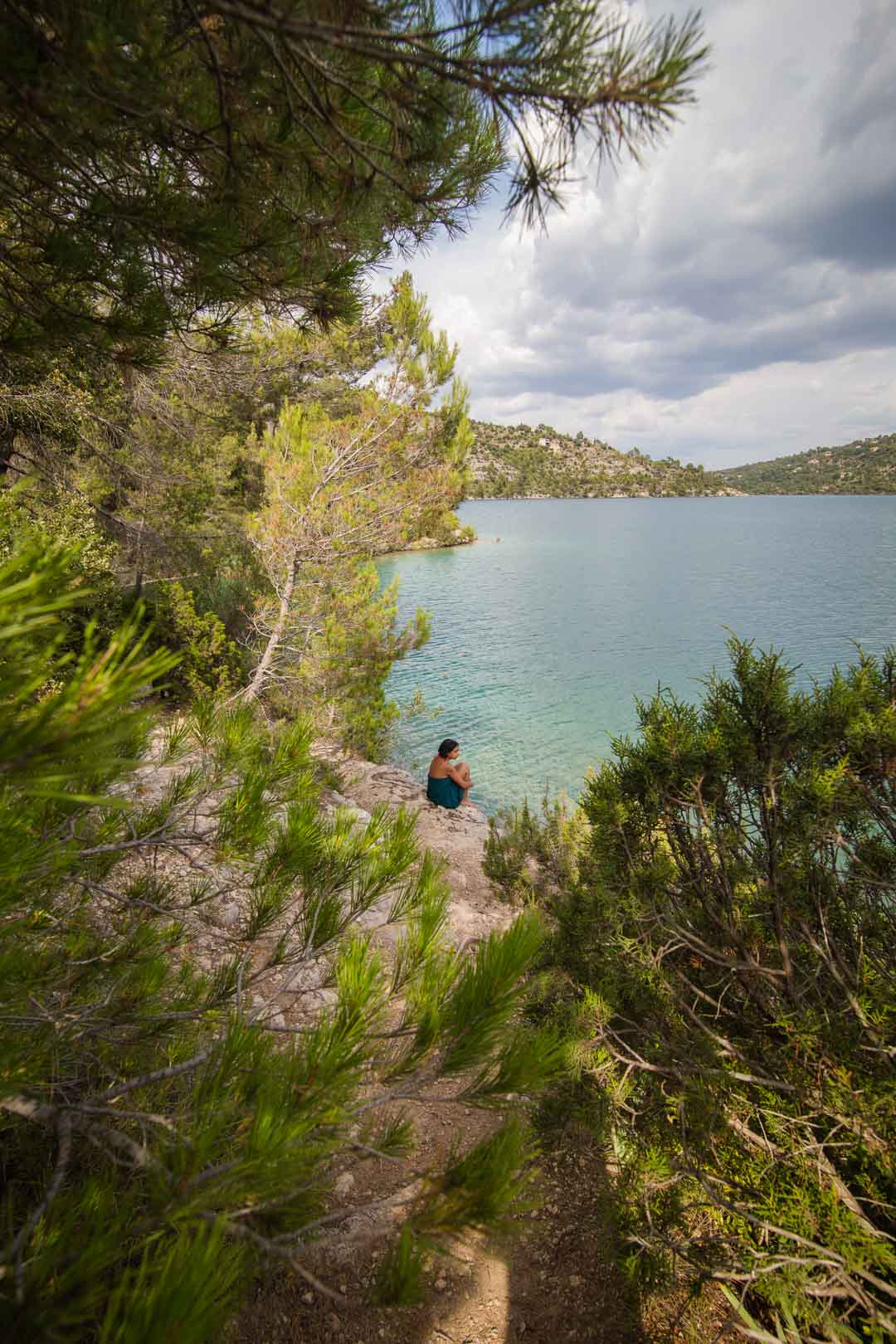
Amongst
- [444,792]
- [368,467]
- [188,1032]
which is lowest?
[444,792]

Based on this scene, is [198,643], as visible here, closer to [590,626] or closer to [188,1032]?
[188,1032]

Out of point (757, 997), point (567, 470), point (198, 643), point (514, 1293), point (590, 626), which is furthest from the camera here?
point (567, 470)

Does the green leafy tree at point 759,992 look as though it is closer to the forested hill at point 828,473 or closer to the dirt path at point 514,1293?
the dirt path at point 514,1293

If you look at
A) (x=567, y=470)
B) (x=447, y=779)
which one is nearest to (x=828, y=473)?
(x=567, y=470)

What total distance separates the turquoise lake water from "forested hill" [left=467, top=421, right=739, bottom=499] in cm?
6606

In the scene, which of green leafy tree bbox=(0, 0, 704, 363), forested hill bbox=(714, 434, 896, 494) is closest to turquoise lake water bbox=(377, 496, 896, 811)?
green leafy tree bbox=(0, 0, 704, 363)

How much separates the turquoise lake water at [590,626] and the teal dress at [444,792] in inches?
67.4

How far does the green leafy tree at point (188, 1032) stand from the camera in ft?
2.25

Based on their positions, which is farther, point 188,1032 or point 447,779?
point 447,779

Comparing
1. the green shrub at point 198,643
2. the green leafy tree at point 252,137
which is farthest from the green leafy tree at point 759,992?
the green shrub at point 198,643

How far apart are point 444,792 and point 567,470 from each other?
129146 mm

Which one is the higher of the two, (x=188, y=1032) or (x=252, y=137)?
(x=252, y=137)

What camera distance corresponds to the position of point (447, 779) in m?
7.43

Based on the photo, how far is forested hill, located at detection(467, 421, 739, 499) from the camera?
113 meters
